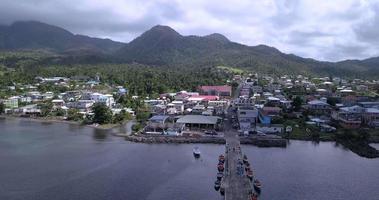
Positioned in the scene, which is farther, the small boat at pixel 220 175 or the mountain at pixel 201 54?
the mountain at pixel 201 54

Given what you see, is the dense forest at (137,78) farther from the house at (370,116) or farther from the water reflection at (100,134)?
the house at (370,116)

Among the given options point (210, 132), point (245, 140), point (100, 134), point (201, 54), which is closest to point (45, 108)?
point (100, 134)

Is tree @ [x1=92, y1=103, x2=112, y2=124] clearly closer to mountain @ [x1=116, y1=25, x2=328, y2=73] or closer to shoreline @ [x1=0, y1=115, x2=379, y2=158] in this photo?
shoreline @ [x1=0, y1=115, x2=379, y2=158]

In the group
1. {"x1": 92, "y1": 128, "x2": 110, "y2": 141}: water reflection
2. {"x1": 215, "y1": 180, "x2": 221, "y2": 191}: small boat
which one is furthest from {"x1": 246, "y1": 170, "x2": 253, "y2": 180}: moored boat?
{"x1": 92, "y1": 128, "x2": 110, "y2": 141}: water reflection

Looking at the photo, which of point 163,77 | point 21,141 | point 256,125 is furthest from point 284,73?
point 21,141

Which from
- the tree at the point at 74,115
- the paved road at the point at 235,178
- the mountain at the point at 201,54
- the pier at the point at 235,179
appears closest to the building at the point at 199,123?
the paved road at the point at 235,178

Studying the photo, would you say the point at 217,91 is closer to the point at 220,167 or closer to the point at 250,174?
the point at 220,167
